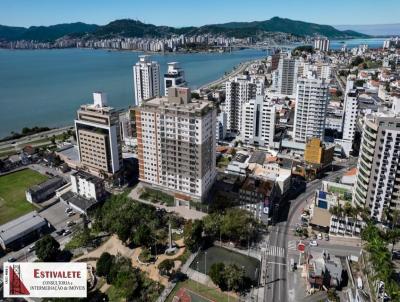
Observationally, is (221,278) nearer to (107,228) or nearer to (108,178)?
(107,228)

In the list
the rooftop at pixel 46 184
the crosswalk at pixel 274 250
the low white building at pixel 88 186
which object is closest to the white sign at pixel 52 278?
the crosswalk at pixel 274 250

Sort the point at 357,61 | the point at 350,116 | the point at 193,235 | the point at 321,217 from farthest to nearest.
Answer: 1. the point at 357,61
2. the point at 350,116
3. the point at 321,217
4. the point at 193,235

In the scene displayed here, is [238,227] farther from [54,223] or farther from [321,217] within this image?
[54,223]

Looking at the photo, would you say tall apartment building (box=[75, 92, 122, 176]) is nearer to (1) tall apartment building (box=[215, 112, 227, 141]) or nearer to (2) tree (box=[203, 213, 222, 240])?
(2) tree (box=[203, 213, 222, 240])

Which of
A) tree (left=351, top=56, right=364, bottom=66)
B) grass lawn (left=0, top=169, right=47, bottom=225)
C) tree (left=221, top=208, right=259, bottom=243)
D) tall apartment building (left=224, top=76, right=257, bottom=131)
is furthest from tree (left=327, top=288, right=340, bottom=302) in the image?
tree (left=351, top=56, right=364, bottom=66)

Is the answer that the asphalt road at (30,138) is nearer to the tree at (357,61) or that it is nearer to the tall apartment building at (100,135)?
the tall apartment building at (100,135)

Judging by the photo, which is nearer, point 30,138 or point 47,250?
point 47,250

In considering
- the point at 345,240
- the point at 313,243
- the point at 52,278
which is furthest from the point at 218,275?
the point at 345,240
